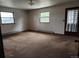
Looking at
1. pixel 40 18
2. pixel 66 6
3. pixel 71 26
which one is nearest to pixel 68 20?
pixel 71 26

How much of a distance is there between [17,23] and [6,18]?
1224 mm

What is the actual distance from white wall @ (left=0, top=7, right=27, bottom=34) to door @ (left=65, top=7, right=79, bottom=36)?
15.0ft

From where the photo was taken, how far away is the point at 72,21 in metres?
6.22

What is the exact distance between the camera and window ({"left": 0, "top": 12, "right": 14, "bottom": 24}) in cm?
726

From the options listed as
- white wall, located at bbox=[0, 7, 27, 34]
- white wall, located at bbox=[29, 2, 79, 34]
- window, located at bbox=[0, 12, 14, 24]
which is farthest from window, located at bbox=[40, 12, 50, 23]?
window, located at bbox=[0, 12, 14, 24]

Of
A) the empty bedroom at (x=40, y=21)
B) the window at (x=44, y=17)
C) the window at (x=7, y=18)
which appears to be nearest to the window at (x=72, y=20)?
the empty bedroom at (x=40, y=21)

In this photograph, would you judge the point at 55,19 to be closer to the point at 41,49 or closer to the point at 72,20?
the point at 72,20

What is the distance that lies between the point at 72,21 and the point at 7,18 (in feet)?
17.6

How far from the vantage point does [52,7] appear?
7.35 m

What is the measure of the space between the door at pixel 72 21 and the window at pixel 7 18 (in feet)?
15.8

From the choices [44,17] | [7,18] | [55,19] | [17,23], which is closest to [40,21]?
[44,17]

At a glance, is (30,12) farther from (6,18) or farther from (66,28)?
(66,28)

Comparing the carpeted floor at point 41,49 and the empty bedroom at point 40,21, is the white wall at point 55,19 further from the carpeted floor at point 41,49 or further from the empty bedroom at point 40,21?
the carpeted floor at point 41,49

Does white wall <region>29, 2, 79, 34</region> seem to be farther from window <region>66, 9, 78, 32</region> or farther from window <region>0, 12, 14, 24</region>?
window <region>0, 12, 14, 24</region>
